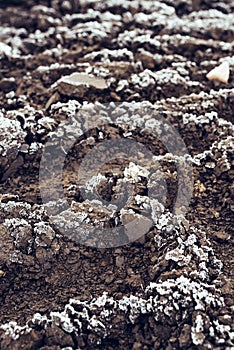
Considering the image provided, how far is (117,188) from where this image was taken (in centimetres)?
159

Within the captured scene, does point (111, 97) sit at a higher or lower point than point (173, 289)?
higher

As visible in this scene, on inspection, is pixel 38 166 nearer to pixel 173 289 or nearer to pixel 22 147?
pixel 22 147

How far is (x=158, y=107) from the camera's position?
5.93ft

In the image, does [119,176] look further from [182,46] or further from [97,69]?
[182,46]

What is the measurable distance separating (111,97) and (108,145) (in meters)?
0.20

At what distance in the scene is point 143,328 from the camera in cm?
139

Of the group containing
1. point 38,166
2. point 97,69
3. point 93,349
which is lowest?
point 93,349

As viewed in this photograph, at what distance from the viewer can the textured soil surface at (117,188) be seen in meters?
1.38

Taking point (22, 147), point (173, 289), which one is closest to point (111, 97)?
point (22, 147)

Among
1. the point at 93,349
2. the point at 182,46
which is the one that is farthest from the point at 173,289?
the point at 182,46

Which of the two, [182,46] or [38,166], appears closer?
[38,166]

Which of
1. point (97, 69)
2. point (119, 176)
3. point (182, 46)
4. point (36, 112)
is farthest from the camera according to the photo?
point (182, 46)

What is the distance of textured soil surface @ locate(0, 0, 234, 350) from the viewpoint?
1.38m

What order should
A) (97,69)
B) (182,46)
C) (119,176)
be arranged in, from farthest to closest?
(182,46) < (97,69) < (119,176)
